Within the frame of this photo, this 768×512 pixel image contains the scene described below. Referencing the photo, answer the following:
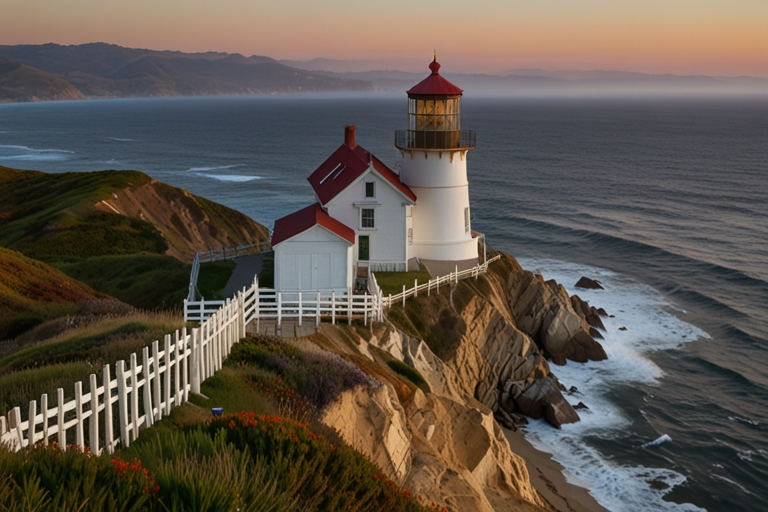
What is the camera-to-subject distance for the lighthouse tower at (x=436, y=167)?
113 feet

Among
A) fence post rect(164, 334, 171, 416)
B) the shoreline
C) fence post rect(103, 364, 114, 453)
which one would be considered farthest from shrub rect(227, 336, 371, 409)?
the shoreline

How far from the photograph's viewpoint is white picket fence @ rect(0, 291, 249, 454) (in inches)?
350

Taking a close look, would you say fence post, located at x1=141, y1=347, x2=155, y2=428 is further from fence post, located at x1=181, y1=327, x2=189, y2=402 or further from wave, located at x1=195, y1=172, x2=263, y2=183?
wave, located at x1=195, y1=172, x2=263, y2=183

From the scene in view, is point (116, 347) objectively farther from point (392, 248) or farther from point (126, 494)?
point (392, 248)

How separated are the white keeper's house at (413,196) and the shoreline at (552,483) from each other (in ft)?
30.7

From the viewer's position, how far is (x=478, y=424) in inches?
858

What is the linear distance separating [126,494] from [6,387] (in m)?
5.85

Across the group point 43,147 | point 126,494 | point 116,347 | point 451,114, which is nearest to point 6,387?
point 116,347

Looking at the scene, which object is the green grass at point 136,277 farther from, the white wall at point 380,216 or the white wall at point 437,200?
the white wall at point 437,200

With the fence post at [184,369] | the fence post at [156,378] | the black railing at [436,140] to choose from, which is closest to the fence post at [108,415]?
the fence post at [156,378]

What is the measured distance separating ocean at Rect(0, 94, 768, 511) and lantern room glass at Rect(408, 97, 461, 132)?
8.62 metres

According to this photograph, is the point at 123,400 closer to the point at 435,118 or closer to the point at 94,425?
the point at 94,425

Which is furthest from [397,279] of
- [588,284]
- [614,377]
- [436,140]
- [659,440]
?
[588,284]

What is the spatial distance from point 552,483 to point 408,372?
21.6ft
